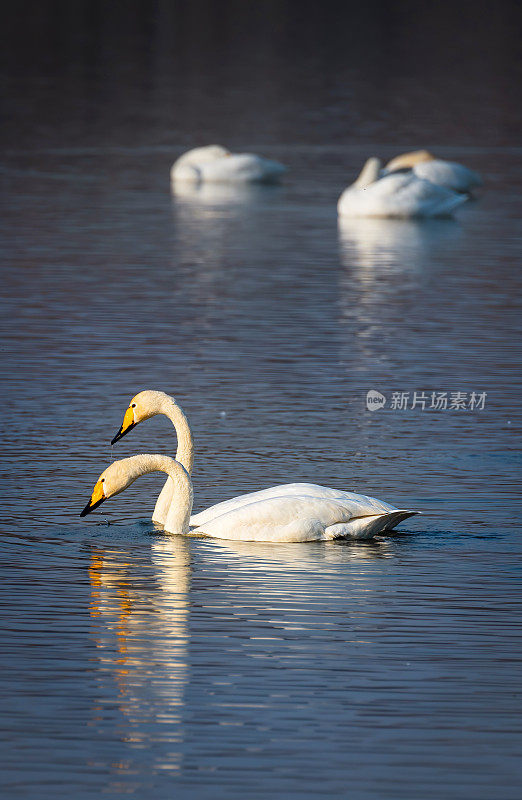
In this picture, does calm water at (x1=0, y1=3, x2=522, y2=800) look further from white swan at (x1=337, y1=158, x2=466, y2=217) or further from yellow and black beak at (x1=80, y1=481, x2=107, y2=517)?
white swan at (x1=337, y1=158, x2=466, y2=217)

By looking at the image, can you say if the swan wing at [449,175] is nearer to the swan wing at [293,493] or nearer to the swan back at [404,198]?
the swan back at [404,198]

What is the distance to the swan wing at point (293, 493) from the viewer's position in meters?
11.5

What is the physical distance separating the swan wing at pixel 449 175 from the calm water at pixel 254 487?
57.6 inches

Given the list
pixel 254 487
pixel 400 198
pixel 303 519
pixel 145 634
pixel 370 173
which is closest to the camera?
pixel 145 634

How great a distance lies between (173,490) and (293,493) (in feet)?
2.53

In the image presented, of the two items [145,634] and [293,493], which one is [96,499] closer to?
[293,493]

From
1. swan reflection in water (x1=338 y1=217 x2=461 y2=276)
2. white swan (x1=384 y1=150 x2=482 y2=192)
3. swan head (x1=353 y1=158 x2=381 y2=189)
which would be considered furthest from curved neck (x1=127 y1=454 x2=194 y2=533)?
white swan (x1=384 y1=150 x2=482 y2=192)

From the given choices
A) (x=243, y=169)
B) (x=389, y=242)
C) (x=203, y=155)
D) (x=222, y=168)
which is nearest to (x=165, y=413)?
(x=389, y=242)

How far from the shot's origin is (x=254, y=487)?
12.8 metres

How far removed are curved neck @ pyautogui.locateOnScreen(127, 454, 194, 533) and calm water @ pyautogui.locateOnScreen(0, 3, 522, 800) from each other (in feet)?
0.61

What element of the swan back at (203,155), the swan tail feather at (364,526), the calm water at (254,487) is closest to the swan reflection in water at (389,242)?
the calm water at (254,487)

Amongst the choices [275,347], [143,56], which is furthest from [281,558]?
[143,56]

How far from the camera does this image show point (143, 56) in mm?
70188

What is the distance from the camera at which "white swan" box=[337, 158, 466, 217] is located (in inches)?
1155
